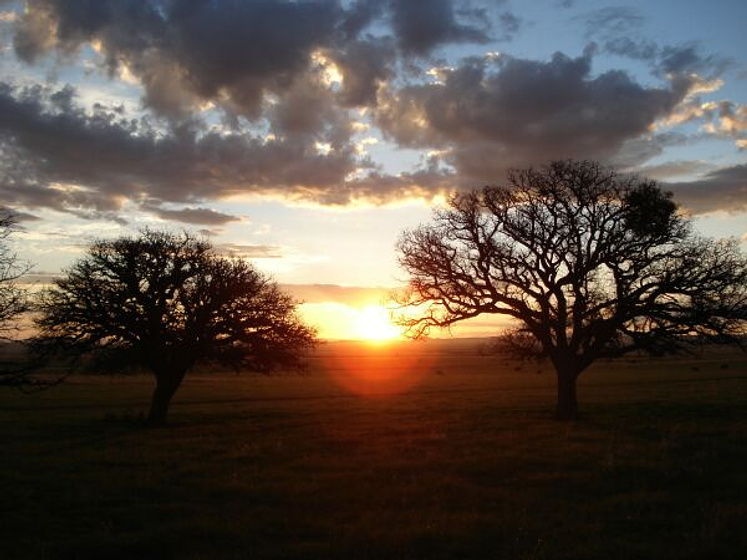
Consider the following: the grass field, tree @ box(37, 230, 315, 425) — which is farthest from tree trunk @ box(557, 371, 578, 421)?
tree @ box(37, 230, 315, 425)

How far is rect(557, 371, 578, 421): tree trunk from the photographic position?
2956 centimetres

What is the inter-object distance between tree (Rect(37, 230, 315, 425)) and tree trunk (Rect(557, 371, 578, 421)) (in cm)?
1293

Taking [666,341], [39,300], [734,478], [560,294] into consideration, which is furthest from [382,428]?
[39,300]

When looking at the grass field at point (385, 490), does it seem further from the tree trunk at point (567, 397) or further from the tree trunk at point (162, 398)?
the tree trunk at point (162, 398)

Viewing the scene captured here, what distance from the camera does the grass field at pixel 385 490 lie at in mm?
10680

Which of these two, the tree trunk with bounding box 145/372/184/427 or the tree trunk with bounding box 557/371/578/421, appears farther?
the tree trunk with bounding box 145/372/184/427

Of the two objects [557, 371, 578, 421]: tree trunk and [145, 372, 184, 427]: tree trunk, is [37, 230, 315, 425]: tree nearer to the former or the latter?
[145, 372, 184, 427]: tree trunk

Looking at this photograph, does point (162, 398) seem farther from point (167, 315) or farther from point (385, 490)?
point (385, 490)

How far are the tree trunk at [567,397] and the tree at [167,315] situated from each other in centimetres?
1293

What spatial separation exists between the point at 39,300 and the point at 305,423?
13.8 m

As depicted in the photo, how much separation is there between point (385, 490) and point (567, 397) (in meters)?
17.3

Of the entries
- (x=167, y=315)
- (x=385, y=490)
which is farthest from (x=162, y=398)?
(x=385, y=490)

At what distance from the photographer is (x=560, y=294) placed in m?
29.3

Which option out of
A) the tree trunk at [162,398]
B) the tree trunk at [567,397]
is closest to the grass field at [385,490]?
the tree trunk at [567,397]
